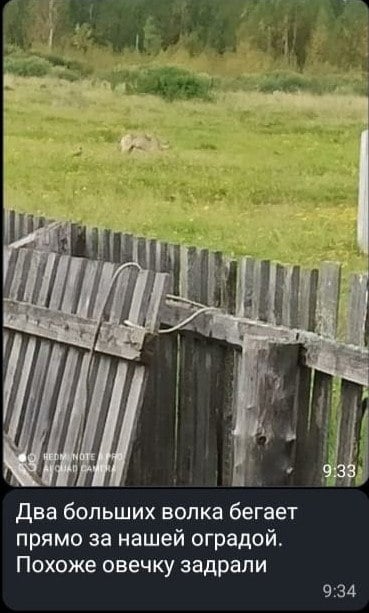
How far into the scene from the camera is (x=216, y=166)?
1.63m

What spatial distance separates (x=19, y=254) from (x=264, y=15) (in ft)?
1.38

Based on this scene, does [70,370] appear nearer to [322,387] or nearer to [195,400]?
[195,400]

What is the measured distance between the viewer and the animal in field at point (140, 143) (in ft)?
5.31

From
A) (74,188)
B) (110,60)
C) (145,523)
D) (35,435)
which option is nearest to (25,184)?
(74,188)

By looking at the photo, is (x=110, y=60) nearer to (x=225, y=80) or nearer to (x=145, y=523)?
(x=225, y=80)

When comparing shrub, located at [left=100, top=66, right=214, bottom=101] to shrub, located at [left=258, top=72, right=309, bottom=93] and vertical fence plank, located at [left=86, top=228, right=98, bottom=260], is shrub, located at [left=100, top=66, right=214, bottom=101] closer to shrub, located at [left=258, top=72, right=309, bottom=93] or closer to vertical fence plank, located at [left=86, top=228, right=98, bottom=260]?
shrub, located at [left=258, top=72, right=309, bottom=93]

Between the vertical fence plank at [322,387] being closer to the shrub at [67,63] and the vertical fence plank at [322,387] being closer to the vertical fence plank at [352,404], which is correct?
the vertical fence plank at [352,404]

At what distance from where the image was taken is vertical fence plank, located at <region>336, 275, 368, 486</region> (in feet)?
5.07

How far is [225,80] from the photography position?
1616 mm

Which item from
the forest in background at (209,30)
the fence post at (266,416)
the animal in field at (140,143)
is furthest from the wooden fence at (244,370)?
the forest in background at (209,30)

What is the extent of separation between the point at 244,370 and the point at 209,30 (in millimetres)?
405

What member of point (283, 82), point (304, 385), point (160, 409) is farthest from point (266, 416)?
point (283, 82)

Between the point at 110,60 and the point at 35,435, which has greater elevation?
the point at 110,60

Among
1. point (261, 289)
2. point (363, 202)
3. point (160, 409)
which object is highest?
point (363, 202)
